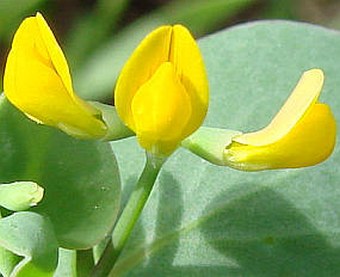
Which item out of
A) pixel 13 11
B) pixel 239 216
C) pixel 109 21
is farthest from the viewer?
pixel 109 21

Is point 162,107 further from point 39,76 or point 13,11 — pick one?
point 13,11

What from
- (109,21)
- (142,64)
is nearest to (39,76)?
(142,64)

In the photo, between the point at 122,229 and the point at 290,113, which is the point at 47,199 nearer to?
the point at 122,229

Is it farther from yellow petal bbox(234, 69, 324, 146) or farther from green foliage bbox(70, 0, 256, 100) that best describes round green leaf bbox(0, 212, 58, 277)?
green foliage bbox(70, 0, 256, 100)

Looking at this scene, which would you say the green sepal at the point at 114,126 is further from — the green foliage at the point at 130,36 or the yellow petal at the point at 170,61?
the green foliage at the point at 130,36

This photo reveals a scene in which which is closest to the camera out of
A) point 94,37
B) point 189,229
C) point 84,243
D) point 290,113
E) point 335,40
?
point 290,113

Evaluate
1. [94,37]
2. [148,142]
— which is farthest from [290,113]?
[94,37]

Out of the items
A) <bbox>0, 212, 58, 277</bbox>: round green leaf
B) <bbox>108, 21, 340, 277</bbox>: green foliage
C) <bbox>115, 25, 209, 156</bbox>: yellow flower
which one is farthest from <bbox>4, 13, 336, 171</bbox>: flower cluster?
<bbox>108, 21, 340, 277</bbox>: green foliage
